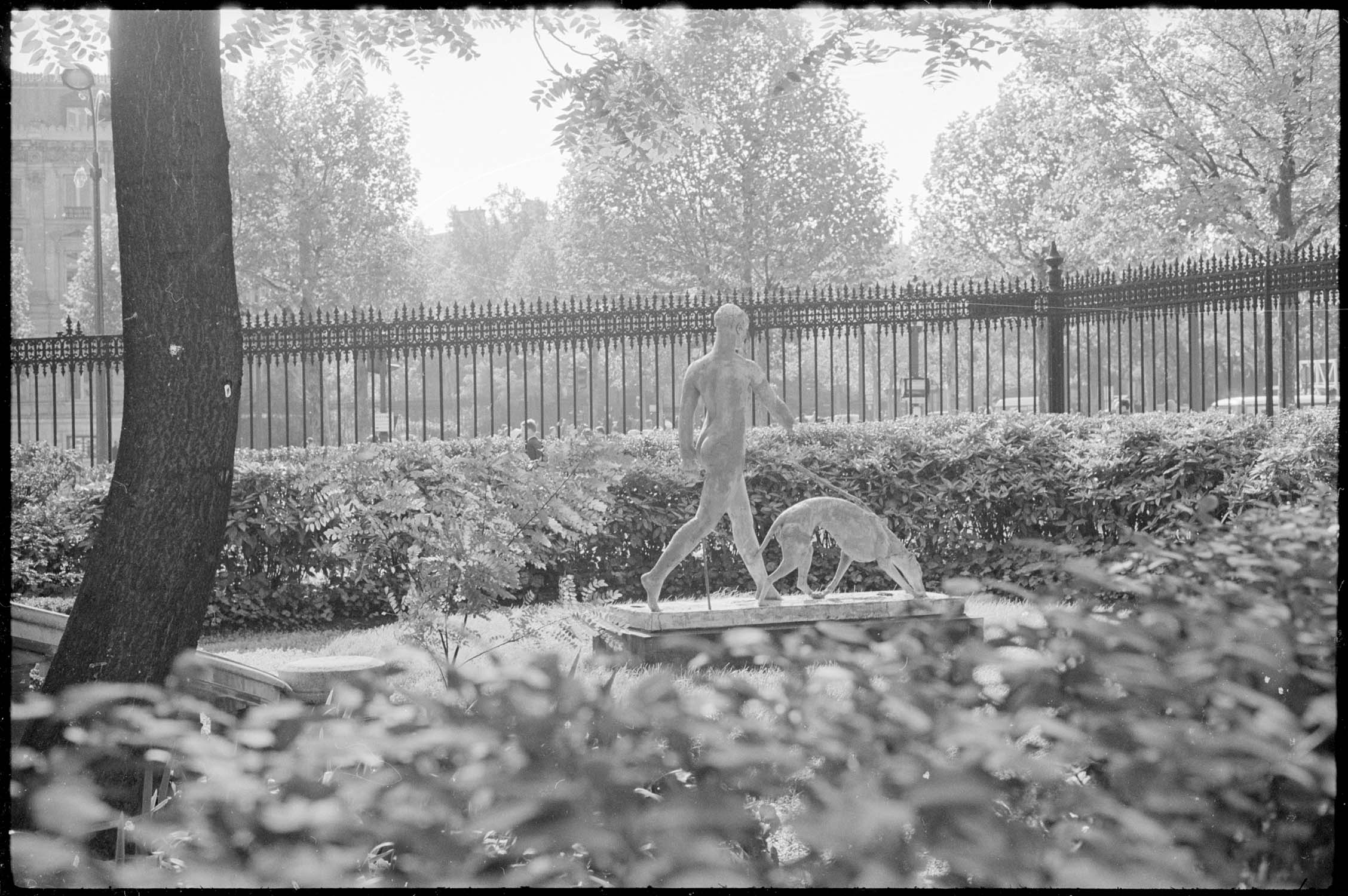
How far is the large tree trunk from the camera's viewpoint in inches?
177

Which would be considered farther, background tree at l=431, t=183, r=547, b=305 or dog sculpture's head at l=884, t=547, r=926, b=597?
background tree at l=431, t=183, r=547, b=305

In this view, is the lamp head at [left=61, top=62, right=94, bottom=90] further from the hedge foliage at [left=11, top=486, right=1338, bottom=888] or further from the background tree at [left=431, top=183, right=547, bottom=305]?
the background tree at [left=431, top=183, right=547, bottom=305]

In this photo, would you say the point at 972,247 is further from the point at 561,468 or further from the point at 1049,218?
the point at 561,468

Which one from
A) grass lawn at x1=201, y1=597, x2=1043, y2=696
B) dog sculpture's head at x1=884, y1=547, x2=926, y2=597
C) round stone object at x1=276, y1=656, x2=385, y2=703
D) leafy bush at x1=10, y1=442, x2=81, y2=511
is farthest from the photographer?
leafy bush at x1=10, y1=442, x2=81, y2=511

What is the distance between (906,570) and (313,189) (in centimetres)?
2772

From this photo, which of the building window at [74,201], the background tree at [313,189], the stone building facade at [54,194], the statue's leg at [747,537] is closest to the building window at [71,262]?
the stone building facade at [54,194]

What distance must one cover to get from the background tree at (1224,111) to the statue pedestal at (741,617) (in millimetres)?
13355

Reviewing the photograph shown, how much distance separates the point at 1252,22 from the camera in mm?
20000

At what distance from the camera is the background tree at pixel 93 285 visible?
35.9 m

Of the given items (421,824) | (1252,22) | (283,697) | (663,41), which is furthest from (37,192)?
(421,824)

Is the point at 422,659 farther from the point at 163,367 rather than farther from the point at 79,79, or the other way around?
the point at 79,79

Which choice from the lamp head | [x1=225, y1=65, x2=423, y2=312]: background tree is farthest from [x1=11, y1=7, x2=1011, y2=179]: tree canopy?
[x1=225, y1=65, x2=423, y2=312]: background tree

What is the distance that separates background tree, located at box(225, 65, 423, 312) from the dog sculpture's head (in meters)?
25.4

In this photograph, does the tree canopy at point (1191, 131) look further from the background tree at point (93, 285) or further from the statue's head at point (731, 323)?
the background tree at point (93, 285)
